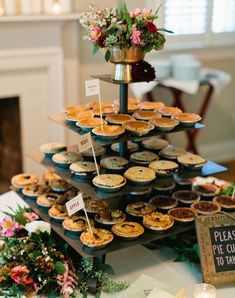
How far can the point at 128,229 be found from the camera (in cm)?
160

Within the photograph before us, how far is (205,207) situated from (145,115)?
0.39 m

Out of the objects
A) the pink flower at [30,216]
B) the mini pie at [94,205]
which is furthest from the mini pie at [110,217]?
the pink flower at [30,216]

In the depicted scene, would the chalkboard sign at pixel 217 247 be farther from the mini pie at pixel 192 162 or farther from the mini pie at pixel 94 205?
the mini pie at pixel 94 205

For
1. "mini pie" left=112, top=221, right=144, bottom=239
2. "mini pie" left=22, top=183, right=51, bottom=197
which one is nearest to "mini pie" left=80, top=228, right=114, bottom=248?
"mini pie" left=112, top=221, right=144, bottom=239

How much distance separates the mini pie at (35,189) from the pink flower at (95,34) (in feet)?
1.95

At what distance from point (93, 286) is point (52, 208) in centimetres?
33

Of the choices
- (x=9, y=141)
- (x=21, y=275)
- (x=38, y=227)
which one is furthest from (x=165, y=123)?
(x=9, y=141)

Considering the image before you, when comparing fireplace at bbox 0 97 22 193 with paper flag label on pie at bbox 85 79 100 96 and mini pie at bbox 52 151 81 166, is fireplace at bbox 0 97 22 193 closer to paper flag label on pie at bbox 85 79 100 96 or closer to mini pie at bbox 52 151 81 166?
mini pie at bbox 52 151 81 166

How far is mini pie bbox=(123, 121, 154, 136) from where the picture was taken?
1613 mm

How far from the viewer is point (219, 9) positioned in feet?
13.6

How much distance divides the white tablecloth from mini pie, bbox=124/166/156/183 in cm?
30

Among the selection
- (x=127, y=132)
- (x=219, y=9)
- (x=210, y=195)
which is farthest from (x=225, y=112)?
(x=127, y=132)

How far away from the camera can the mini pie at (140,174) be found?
161 cm

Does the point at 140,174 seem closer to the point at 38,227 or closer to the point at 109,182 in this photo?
the point at 109,182
